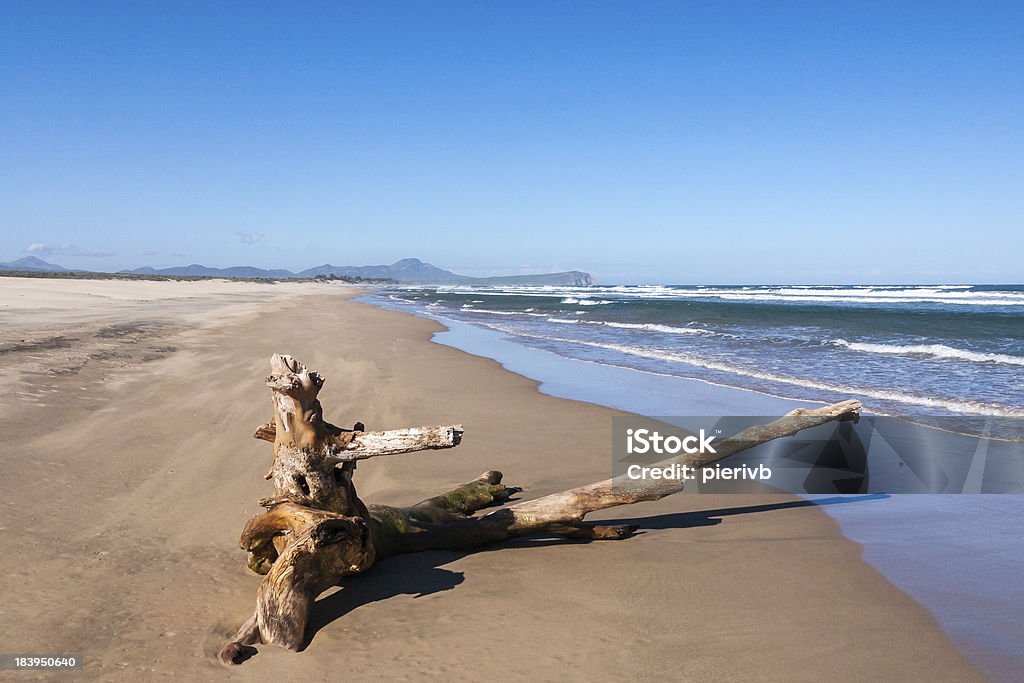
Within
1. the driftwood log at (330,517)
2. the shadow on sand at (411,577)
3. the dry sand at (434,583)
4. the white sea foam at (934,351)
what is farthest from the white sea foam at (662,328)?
the driftwood log at (330,517)

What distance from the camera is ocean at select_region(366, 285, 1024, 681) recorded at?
4.36 meters

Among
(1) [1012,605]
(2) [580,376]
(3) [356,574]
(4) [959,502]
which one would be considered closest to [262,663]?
(3) [356,574]

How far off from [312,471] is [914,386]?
12.3 metres

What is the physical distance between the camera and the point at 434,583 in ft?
14.3

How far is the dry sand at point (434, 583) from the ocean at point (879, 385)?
32cm

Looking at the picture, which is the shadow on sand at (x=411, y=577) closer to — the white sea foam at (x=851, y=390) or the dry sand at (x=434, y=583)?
the dry sand at (x=434, y=583)

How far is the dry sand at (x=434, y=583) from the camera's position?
344 cm

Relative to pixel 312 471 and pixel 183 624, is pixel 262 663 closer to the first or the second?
pixel 183 624

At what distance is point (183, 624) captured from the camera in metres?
3.76

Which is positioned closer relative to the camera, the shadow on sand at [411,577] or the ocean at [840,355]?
the shadow on sand at [411,577]

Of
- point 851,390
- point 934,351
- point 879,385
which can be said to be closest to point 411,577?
point 851,390

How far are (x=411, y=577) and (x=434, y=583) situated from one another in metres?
0.19

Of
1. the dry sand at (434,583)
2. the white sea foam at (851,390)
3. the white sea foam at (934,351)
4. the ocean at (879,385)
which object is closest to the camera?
the dry sand at (434,583)

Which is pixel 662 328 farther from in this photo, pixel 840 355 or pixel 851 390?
pixel 851 390
